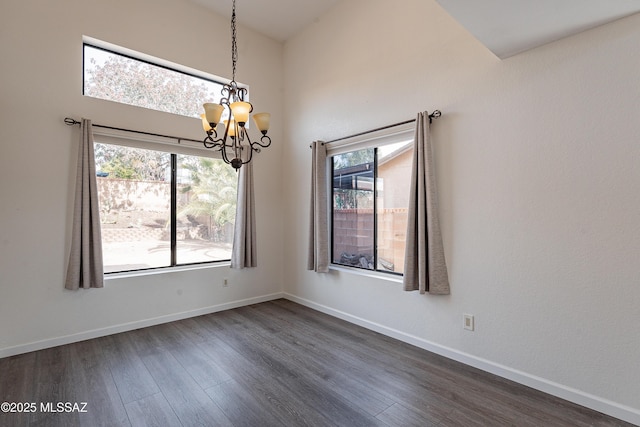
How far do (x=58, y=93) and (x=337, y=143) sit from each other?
9.67 feet

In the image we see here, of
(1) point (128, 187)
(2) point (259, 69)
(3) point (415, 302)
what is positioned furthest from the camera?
(2) point (259, 69)

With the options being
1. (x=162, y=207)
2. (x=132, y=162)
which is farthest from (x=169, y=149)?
(x=162, y=207)

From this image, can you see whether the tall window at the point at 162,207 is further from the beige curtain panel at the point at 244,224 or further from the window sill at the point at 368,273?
the window sill at the point at 368,273

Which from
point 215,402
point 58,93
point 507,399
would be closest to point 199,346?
point 215,402

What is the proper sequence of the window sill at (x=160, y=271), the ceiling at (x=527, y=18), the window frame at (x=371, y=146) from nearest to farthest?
the ceiling at (x=527, y=18), the window frame at (x=371, y=146), the window sill at (x=160, y=271)

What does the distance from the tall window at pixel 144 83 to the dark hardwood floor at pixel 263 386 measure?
2662 mm

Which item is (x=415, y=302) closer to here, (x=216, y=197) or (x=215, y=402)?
(x=215, y=402)

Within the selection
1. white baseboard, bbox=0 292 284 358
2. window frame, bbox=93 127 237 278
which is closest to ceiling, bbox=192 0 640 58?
window frame, bbox=93 127 237 278

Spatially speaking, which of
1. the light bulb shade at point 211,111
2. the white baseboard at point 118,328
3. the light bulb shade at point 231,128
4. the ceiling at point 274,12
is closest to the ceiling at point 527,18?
the light bulb shade at point 211,111

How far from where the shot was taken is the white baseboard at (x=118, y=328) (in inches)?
116

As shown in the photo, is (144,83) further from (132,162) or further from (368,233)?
(368,233)

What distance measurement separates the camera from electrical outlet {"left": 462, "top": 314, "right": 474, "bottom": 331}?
8.89 ft

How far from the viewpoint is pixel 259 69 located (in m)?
4.62

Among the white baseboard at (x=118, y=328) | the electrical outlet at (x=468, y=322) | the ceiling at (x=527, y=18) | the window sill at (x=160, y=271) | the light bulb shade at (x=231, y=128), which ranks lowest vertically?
the white baseboard at (x=118, y=328)
